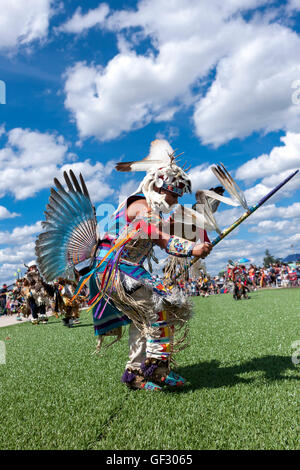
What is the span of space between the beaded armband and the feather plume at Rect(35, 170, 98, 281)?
0.87 m

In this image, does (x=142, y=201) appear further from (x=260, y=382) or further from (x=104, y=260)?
(x=260, y=382)

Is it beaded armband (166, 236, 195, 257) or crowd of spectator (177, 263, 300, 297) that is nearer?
beaded armband (166, 236, 195, 257)

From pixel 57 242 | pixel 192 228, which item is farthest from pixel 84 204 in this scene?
pixel 192 228

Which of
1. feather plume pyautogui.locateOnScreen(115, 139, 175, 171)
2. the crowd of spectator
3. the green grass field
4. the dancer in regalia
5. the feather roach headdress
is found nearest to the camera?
the green grass field

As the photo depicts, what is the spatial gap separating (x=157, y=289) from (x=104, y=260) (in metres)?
0.59

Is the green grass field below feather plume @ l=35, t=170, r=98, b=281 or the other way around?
below

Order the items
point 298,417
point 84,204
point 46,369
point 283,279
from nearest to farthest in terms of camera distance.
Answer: point 298,417 → point 84,204 → point 46,369 → point 283,279

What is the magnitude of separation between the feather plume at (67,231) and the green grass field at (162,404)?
130 cm

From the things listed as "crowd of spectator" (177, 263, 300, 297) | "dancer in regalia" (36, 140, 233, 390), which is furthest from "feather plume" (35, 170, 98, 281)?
"crowd of spectator" (177, 263, 300, 297)

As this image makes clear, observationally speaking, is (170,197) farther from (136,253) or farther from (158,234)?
(136,253)

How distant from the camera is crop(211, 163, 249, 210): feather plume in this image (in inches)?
139

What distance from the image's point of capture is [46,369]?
490 centimetres

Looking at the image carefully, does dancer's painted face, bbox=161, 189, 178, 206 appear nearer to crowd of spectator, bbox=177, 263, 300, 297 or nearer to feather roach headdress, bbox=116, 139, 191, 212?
feather roach headdress, bbox=116, 139, 191, 212

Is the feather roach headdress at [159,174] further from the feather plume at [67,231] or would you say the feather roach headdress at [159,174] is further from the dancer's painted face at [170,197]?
the feather plume at [67,231]
